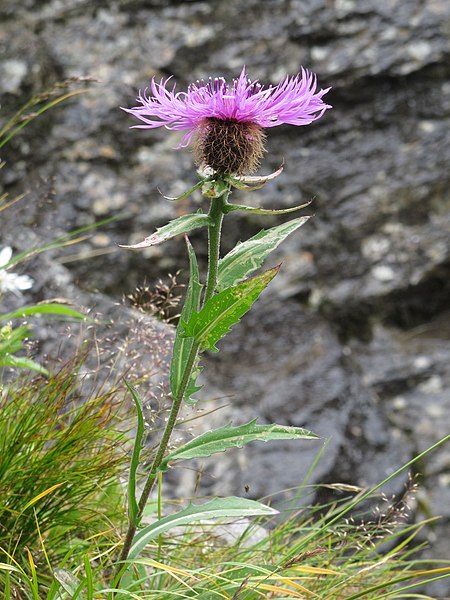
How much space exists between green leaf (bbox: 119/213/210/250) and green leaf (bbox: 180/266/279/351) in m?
0.12

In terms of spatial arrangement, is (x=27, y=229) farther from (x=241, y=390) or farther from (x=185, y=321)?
(x=185, y=321)

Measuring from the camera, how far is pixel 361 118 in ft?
11.5

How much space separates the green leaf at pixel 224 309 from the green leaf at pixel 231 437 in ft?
0.53

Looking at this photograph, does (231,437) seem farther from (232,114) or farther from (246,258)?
(232,114)

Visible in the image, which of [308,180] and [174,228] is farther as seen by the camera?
[308,180]

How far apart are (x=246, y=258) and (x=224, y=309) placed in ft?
0.40

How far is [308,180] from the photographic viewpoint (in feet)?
11.3

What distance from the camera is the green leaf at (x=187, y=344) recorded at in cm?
130

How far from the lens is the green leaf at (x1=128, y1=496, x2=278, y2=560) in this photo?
125cm

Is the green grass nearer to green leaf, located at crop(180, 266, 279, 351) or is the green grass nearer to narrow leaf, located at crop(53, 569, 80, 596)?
narrow leaf, located at crop(53, 569, 80, 596)

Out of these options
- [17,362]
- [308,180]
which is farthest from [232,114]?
[308,180]

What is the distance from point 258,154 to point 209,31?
94.4 inches

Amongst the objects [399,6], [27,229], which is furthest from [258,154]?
[399,6]

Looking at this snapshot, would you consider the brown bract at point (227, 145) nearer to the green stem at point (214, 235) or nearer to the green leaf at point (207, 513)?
the green stem at point (214, 235)
